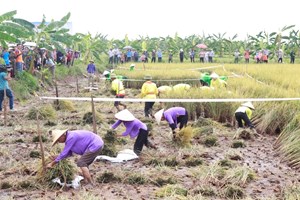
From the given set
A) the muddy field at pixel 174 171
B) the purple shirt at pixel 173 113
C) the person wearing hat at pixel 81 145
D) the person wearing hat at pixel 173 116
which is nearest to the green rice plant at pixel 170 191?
the muddy field at pixel 174 171

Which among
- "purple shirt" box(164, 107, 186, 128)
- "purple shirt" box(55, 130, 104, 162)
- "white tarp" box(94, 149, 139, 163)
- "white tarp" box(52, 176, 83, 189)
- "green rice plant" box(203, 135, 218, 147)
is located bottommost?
"green rice plant" box(203, 135, 218, 147)

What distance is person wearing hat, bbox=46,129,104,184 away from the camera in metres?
6.07

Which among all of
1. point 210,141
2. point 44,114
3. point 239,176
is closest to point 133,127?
point 210,141

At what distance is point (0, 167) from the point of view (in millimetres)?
7000

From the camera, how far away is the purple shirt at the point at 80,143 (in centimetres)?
612

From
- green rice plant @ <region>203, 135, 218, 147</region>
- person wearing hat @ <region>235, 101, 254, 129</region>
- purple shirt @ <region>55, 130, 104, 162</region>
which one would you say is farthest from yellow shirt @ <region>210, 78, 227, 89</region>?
purple shirt @ <region>55, 130, 104, 162</region>

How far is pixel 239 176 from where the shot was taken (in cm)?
643

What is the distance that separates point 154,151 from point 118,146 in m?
0.75

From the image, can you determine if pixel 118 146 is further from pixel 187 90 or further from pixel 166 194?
pixel 187 90

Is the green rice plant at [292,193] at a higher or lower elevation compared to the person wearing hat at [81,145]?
lower

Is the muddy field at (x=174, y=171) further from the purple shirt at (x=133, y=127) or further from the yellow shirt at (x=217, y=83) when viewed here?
the yellow shirt at (x=217, y=83)

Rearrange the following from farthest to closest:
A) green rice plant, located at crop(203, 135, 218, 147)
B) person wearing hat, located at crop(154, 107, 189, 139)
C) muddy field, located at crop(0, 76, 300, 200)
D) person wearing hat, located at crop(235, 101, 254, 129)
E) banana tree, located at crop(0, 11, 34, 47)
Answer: banana tree, located at crop(0, 11, 34, 47), person wearing hat, located at crop(235, 101, 254, 129), green rice plant, located at crop(203, 135, 218, 147), person wearing hat, located at crop(154, 107, 189, 139), muddy field, located at crop(0, 76, 300, 200)

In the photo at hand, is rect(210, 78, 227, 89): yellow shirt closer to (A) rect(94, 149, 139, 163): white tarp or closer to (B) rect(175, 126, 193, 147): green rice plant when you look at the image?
(B) rect(175, 126, 193, 147): green rice plant

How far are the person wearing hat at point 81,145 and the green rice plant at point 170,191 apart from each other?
1.07 meters
